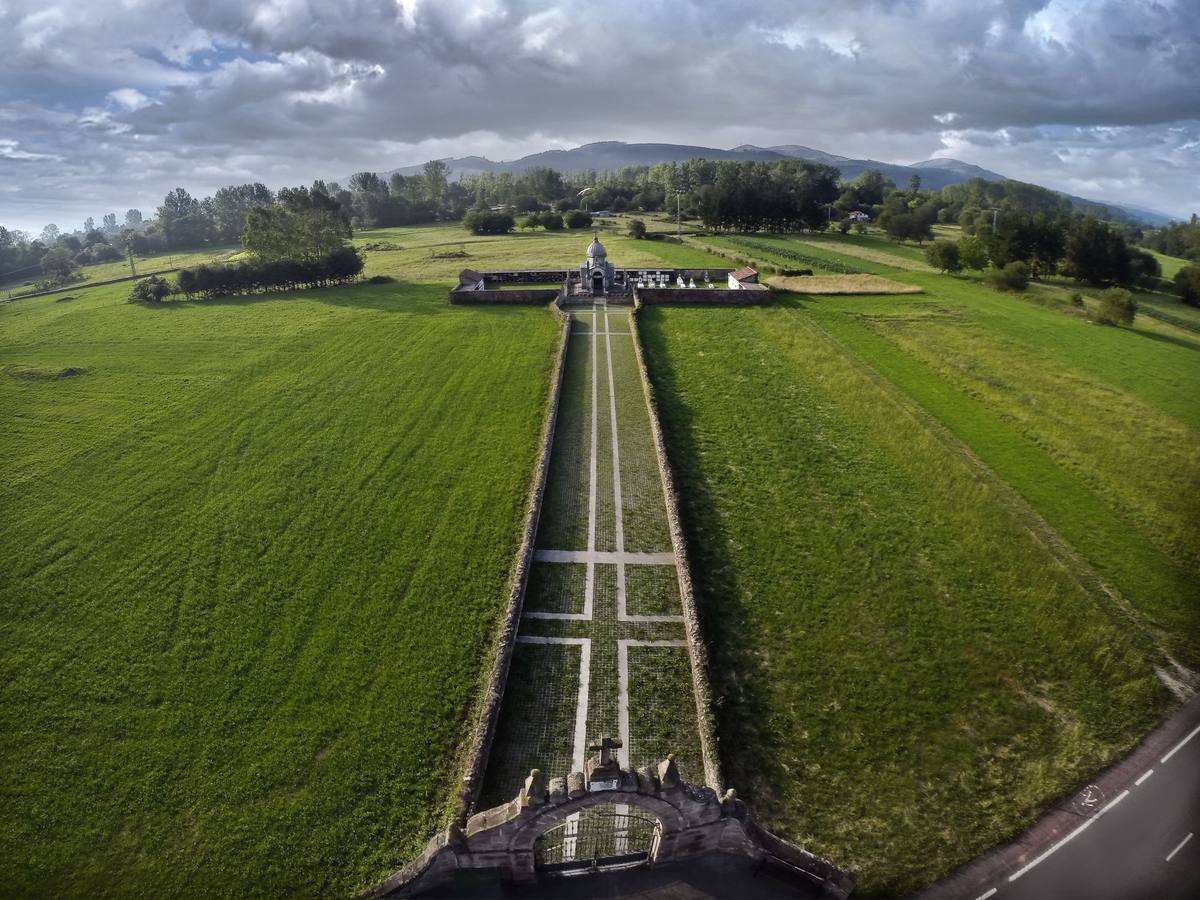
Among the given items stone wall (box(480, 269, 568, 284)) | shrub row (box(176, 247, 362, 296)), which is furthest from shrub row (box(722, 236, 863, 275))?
shrub row (box(176, 247, 362, 296))

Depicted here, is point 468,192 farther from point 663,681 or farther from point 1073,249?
point 663,681

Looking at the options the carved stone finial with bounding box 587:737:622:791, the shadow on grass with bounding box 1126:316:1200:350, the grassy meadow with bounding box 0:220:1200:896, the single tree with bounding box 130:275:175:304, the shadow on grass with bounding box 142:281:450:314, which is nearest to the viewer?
the carved stone finial with bounding box 587:737:622:791

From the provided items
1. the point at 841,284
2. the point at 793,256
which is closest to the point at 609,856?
the point at 841,284

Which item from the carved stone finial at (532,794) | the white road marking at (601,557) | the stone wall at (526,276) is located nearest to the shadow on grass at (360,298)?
the stone wall at (526,276)

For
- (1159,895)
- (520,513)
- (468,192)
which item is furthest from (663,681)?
(468,192)

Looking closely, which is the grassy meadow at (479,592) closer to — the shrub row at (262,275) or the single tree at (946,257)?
the shrub row at (262,275)

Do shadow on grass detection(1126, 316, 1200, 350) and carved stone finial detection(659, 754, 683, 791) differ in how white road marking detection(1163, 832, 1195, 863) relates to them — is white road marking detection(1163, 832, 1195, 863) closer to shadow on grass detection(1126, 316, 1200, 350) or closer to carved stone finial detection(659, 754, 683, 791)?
carved stone finial detection(659, 754, 683, 791)
